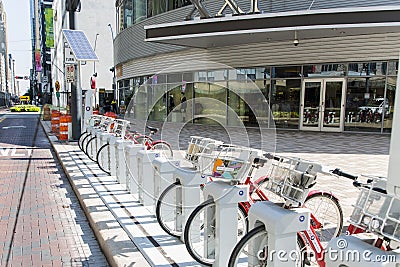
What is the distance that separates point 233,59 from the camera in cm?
1645

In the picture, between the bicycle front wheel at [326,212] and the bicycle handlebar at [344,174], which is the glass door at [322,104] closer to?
the bicycle front wheel at [326,212]

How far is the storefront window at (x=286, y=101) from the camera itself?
599 inches

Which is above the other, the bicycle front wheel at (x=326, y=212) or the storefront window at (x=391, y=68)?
the storefront window at (x=391, y=68)

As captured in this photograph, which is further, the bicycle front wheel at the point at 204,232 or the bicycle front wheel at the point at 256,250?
the bicycle front wheel at the point at 204,232

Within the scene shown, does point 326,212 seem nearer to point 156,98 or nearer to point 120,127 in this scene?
point 156,98

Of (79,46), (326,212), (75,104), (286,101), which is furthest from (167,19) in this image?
(326,212)

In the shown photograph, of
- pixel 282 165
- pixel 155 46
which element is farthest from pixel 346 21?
pixel 155 46

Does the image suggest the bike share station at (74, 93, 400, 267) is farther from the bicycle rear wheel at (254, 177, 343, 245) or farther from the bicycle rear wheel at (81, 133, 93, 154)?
the bicycle rear wheel at (81, 133, 93, 154)

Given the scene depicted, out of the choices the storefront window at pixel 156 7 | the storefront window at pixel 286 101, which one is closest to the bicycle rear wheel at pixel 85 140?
the storefront window at pixel 286 101

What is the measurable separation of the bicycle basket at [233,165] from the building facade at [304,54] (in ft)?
24.7

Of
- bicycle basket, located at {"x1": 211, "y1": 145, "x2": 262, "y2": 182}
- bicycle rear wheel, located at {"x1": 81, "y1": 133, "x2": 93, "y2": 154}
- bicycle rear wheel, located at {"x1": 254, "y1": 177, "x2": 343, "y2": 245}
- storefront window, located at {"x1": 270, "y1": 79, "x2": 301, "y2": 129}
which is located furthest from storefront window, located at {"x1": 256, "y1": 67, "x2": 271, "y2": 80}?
bicycle basket, located at {"x1": 211, "y1": 145, "x2": 262, "y2": 182}

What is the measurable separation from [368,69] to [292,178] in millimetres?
12465

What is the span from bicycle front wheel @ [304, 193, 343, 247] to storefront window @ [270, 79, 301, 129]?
11781 millimetres

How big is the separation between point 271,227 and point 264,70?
14.2 m
